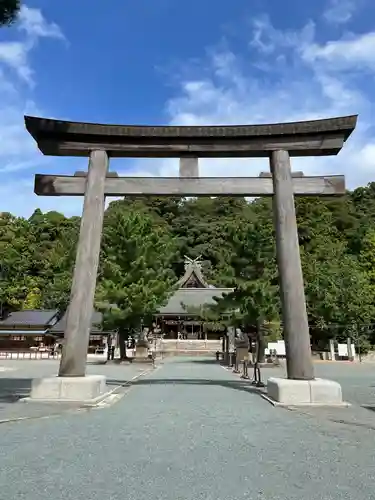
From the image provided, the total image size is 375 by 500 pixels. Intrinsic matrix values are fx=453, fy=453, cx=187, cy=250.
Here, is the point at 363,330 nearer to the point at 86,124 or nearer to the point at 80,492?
the point at 86,124

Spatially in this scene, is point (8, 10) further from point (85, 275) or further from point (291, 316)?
point (291, 316)

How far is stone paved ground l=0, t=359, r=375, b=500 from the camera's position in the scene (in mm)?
3670

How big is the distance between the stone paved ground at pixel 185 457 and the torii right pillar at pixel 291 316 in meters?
1.32

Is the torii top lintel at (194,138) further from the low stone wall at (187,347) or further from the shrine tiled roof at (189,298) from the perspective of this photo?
the shrine tiled roof at (189,298)

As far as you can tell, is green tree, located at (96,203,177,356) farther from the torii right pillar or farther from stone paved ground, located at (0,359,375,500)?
stone paved ground, located at (0,359,375,500)

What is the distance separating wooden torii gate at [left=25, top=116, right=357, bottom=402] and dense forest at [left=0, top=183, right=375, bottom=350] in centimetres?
1475

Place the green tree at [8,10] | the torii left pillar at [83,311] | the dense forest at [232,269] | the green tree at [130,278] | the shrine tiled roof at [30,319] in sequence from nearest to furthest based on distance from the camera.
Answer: the green tree at [8,10], the torii left pillar at [83,311], the dense forest at [232,269], the green tree at [130,278], the shrine tiled roof at [30,319]

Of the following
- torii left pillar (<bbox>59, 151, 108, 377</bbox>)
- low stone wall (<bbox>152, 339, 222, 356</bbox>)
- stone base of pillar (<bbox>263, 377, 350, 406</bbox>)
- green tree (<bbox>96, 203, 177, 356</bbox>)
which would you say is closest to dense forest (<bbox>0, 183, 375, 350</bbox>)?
green tree (<bbox>96, 203, 177, 356</bbox>)

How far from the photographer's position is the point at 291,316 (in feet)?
31.3

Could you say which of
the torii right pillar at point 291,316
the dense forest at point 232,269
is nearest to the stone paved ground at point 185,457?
the torii right pillar at point 291,316

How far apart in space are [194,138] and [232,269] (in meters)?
16.1

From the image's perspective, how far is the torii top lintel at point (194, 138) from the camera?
34.1 ft

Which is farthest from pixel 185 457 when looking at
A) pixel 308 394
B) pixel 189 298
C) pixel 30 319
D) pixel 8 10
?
pixel 189 298

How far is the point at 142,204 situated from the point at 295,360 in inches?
2855
